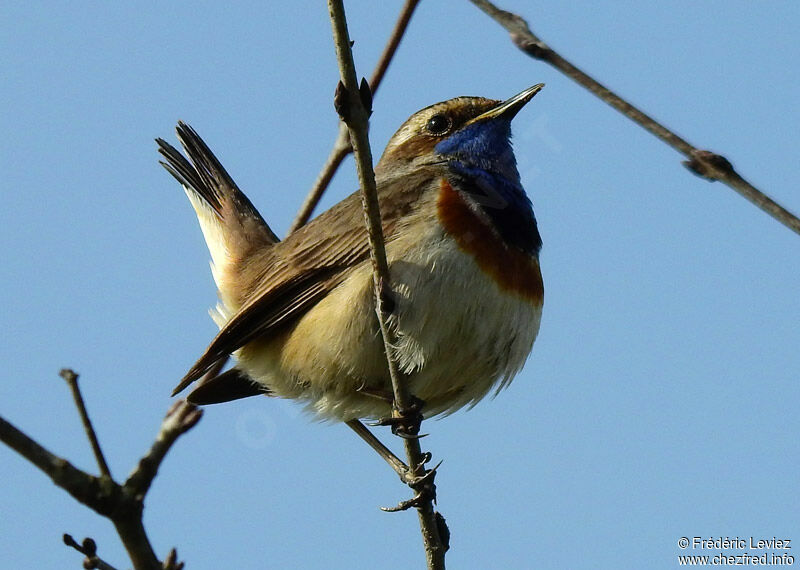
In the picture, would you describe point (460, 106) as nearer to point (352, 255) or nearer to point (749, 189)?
point (352, 255)

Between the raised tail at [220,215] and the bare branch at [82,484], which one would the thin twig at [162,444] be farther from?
the raised tail at [220,215]

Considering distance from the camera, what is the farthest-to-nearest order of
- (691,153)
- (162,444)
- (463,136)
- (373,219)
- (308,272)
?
(463,136), (308,272), (373,219), (162,444), (691,153)

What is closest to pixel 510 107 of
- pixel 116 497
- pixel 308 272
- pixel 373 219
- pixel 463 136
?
pixel 463 136

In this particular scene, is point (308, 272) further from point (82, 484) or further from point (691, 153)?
point (691, 153)

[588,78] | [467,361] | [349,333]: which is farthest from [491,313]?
[588,78]

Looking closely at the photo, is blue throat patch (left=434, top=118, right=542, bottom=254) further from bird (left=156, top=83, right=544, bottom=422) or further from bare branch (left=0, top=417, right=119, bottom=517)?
bare branch (left=0, top=417, right=119, bottom=517)

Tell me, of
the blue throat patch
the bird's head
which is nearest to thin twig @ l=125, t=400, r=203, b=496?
the blue throat patch
